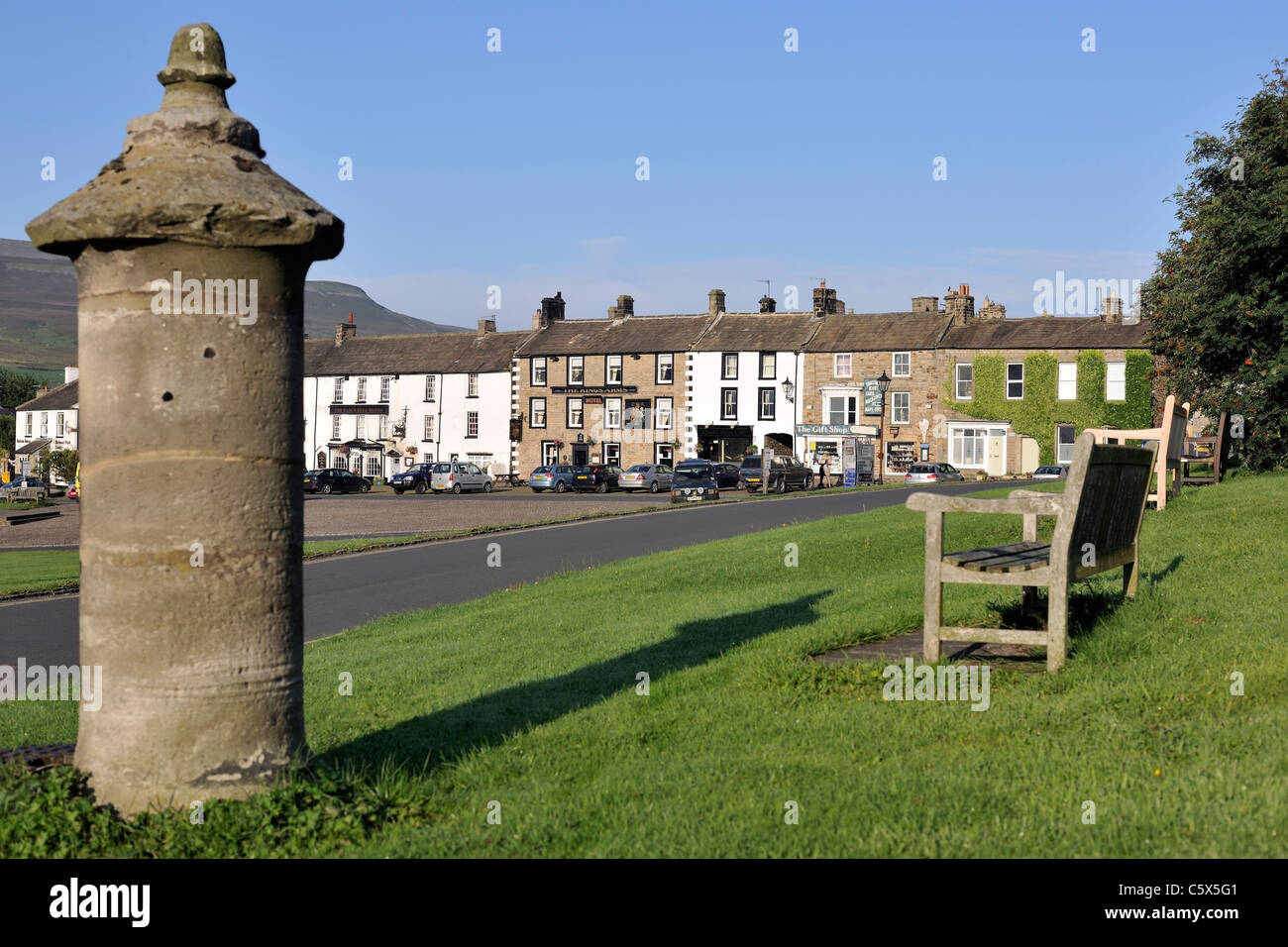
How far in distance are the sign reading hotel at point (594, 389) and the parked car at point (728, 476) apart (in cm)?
1561

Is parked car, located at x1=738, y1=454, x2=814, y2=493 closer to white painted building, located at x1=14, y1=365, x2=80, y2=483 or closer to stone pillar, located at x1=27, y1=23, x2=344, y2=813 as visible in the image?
stone pillar, located at x1=27, y1=23, x2=344, y2=813

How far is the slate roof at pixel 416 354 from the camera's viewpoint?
3120 inches

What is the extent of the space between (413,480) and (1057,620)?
189 ft

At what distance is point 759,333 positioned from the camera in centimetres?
7138

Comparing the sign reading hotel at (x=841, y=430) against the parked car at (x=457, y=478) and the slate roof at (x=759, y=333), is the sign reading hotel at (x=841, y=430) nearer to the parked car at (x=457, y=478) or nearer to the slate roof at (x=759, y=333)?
the slate roof at (x=759, y=333)

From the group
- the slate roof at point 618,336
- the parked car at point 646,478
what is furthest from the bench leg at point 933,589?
the slate roof at point 618,336

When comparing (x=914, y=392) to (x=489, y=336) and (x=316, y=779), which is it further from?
(x=316, y=779)

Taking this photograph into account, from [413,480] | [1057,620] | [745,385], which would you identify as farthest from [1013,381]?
[1057,620]

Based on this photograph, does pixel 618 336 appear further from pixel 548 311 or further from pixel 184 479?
pixel 184 479

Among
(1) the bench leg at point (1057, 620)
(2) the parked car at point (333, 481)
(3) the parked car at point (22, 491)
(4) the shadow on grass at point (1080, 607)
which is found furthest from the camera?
(2) the parked car at point (333, 481)

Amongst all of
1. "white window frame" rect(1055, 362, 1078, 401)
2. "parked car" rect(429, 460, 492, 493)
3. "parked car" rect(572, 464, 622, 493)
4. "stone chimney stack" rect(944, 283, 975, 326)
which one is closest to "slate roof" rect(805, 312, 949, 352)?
"stone chimney stack" rect(944, 283, 975, 326)

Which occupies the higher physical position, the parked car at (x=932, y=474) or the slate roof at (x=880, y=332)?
the slate roof at (x=880, y=332)
